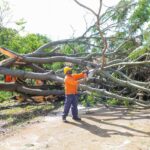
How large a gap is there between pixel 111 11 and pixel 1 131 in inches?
218

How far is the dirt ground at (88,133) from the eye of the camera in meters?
6.25

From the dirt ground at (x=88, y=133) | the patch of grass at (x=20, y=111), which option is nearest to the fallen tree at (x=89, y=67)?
the patch of grass at (x=20, y=111)

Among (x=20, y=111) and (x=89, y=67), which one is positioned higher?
(x=89, y=67)

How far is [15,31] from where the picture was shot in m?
20.8

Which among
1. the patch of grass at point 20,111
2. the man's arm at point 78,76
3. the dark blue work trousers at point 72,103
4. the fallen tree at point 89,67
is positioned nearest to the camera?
the dark blue work trousers at point 72,103

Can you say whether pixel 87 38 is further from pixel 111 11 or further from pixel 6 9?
pixel 6 9

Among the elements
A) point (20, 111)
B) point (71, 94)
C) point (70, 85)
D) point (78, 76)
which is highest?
point (78, 76)

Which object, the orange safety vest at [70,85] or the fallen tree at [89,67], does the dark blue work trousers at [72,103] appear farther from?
the fallen tree at [89,67]

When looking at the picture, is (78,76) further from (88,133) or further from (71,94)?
(88,133)

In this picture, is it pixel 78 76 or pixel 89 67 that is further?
→ pixel 89 67

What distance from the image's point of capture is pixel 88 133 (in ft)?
23.4

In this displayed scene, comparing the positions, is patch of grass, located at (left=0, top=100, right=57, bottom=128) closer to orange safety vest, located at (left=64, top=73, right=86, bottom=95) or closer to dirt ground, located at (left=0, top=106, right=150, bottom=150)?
dirt ground, located at (left=0, top=106, right=150, bottom=150)

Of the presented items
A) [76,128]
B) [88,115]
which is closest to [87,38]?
[88,115]

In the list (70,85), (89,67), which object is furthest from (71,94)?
(89,67)
